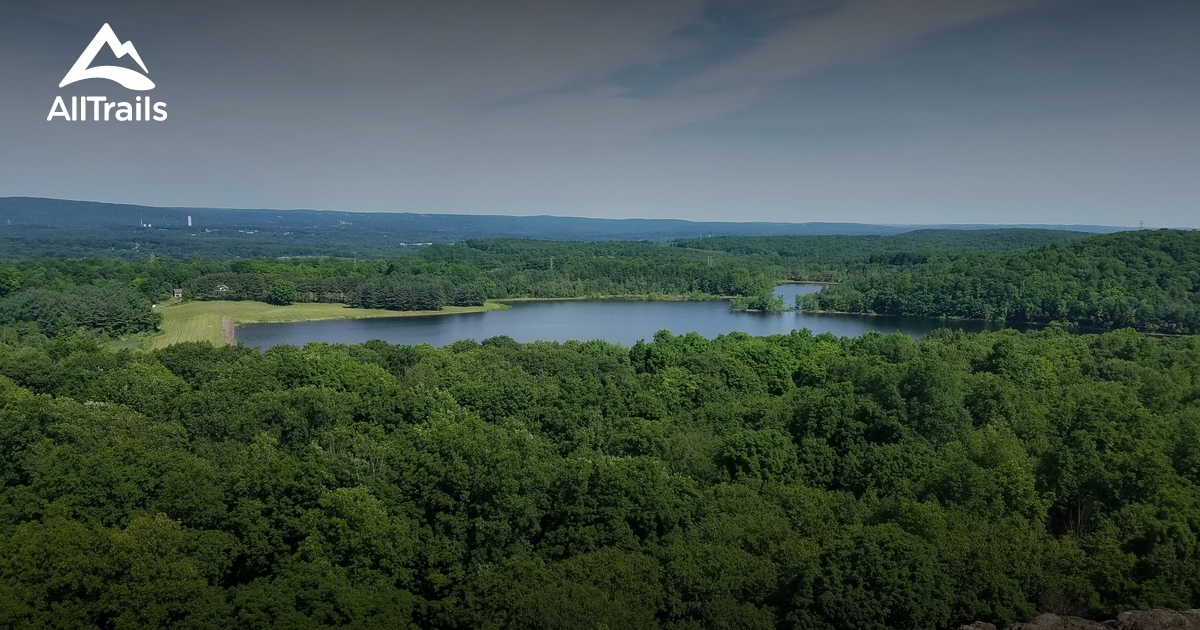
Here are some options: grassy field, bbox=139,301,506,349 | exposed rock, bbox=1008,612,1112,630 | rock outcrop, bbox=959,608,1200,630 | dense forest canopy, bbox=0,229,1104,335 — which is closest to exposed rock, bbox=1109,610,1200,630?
rock outcrop, bbox=959,608,1200,630

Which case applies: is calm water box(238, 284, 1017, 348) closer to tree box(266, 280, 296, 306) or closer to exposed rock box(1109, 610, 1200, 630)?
tree box(266, 280, 296, 306)

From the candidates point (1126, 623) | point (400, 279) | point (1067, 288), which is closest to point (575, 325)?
point (400, 279)

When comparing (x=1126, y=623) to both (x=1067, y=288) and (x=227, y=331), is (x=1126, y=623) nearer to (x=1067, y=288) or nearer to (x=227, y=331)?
(x=227, y=331)

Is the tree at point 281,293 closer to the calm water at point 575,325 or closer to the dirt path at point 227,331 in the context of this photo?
the calm water at point 575,325

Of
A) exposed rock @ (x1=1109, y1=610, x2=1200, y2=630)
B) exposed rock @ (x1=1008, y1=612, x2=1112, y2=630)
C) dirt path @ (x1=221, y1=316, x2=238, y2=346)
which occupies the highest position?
exposed rock @ (x1=1109, y1=610, x2=1200, y2=630)

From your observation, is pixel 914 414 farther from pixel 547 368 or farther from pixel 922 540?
pixel 547 368

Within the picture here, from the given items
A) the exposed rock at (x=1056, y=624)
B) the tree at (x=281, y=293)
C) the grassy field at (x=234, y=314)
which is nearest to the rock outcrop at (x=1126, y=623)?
the exposed rock at (x=1056, y=624)
